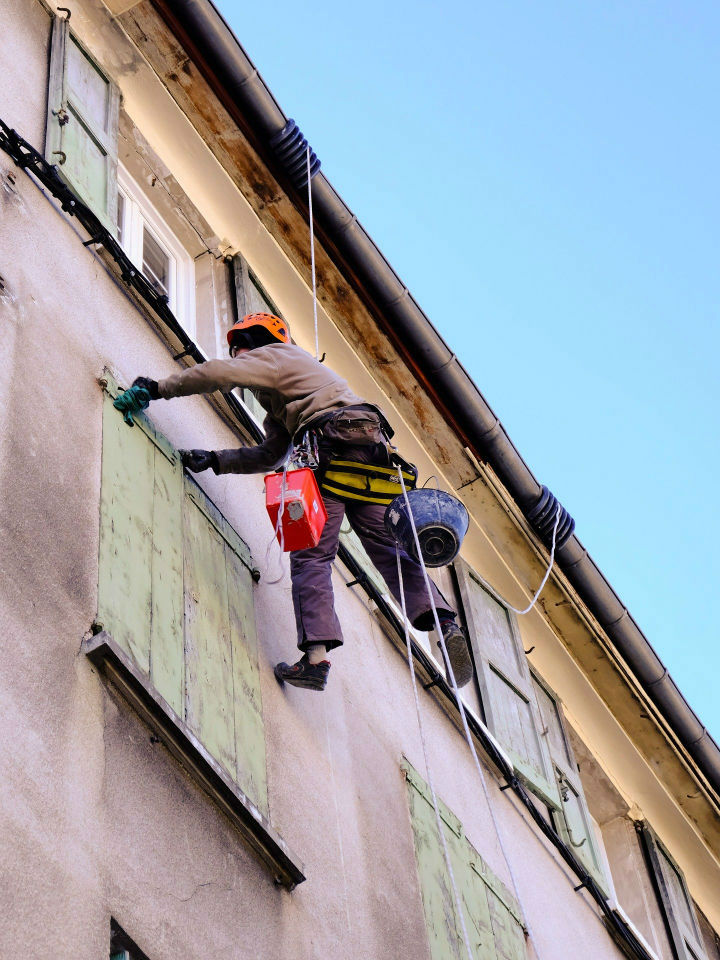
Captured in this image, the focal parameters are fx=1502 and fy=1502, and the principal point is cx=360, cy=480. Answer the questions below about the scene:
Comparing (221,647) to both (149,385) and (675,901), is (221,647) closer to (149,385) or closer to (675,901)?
(149,385)

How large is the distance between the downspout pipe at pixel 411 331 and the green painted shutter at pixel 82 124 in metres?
0.67

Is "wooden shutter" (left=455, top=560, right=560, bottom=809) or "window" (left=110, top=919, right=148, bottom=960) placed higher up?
"wooden shutter" (left=455, top=560, right=560, bottom=809)

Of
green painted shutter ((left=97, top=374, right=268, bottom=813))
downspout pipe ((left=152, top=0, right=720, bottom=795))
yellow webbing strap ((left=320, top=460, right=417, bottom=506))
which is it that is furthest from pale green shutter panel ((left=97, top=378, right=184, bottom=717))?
downspout pipe ((left=152, top=0, right=720, bottom=795))

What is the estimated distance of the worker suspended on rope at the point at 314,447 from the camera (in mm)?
6012

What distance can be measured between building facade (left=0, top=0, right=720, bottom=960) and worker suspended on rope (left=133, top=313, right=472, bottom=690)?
169 millimetres

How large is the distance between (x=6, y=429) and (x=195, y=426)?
6.02 feet

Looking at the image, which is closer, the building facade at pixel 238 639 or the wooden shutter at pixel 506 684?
the building facade at pixel 238 639

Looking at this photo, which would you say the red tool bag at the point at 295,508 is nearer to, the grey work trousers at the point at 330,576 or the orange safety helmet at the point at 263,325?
the grey work trousers at the point at 330,576

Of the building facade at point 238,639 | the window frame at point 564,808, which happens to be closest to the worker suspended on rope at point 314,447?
the building facade at point 238,639

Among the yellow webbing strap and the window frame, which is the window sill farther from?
the window frame

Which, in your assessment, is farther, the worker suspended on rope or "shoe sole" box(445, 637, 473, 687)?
"shoe sole" box(445, 637, 473, 687)

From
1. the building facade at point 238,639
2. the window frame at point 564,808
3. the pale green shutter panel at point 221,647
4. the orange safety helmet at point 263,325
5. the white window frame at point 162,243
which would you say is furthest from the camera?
the window frame at point 564,808

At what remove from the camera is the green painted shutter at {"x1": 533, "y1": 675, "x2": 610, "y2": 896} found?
9.23m

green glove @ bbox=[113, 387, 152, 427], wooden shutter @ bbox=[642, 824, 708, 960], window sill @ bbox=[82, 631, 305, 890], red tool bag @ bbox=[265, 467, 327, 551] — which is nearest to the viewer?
window sill @ bbox=[82, 631, 305, 890]
